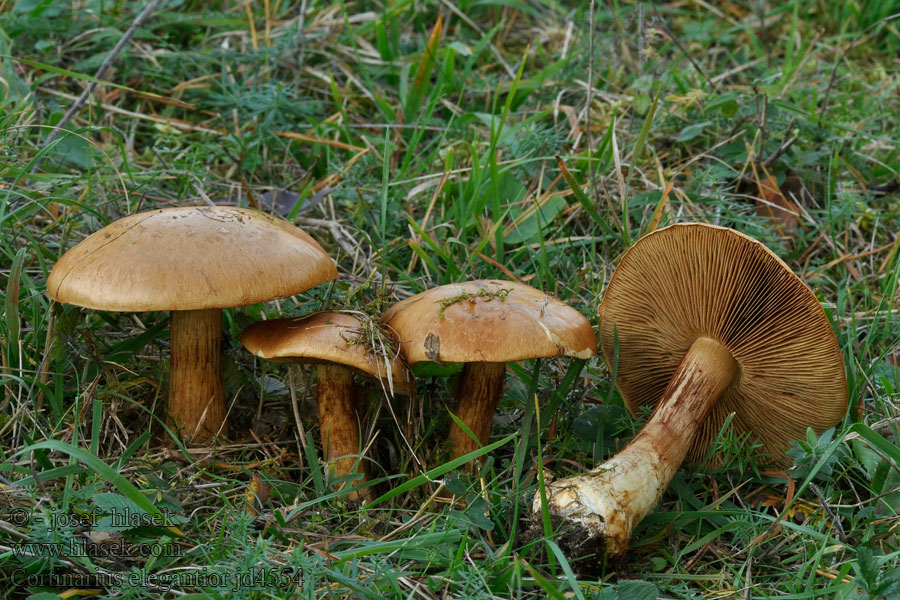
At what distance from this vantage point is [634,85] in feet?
13.1

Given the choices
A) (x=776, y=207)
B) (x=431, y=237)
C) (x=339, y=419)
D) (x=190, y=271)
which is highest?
(x=190, y=271)

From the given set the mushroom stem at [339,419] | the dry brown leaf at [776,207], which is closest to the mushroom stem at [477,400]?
the mushroom stem at [339,419]

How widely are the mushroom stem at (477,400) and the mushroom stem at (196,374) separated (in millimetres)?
839

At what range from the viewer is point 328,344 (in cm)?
219

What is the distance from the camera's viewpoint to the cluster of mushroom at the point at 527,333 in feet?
7.01

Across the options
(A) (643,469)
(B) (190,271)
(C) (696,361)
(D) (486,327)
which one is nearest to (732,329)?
(C) (696,361)

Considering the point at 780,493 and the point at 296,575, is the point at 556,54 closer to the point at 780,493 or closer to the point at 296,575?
the point at 780,493

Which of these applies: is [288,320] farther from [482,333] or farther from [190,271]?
[482,333]

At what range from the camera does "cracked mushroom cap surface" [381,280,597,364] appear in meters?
2.14

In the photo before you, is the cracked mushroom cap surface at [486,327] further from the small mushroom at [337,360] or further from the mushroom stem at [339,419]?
the mushroom stem at [339,419]

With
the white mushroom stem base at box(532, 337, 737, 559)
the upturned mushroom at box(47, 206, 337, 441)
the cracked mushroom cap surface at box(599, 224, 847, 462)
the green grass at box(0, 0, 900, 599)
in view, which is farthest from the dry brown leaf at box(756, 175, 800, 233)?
the upturned mushroom at box(47, 206, 337, 441)

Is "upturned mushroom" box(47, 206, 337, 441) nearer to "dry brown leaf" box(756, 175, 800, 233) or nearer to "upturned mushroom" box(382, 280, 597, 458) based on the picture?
"upturned mushroom" box(382, 280, 597, 458)

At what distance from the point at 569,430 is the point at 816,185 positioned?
2.01 meters

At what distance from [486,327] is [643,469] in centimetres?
65
